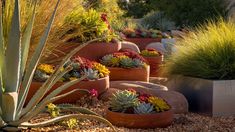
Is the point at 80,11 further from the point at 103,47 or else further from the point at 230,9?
the point at 230,9

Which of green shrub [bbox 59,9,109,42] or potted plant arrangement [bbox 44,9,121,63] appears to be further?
green shrub [bbox 59,9,109,42]

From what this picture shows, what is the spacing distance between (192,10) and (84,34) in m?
15.5

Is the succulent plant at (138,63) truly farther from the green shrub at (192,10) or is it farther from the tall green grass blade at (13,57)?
the green shrub at (192,10)

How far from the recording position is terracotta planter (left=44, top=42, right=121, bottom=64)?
24.6 feet

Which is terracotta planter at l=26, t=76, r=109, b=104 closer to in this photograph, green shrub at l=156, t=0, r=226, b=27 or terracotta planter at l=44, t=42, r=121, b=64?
terracotta planter at l=44, t=42, r=121, b=64

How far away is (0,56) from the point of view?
4.40 metres

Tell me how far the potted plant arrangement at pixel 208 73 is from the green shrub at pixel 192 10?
14528mm

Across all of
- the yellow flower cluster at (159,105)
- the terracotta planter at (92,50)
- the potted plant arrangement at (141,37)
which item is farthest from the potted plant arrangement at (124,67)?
the potted plant arrangement at (141,37)

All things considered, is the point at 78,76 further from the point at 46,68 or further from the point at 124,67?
the point at 124,67

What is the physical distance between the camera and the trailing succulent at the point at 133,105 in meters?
5.70

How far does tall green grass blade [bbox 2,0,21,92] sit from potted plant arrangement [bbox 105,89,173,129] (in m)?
1.59

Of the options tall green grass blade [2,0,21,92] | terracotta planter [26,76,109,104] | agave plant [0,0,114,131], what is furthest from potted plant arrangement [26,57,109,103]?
tall green grass blade [2,0,21,92]

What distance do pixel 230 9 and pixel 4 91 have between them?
63.4 feet

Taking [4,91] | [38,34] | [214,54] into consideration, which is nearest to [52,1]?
[38,34]
